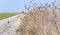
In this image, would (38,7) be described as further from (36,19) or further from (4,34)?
(4,34)

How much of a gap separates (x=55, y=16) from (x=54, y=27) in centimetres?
34

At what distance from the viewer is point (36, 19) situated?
22.0 ft

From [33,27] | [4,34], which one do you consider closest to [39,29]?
[33,27]

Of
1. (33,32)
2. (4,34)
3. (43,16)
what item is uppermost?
(43,16)

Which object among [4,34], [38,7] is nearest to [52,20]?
[38,7]

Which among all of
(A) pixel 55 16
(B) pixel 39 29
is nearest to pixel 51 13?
(A) pixel 55 16

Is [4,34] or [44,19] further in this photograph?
[4,34]

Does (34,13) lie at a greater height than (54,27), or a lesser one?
greater

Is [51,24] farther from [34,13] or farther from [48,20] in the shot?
[34,13]

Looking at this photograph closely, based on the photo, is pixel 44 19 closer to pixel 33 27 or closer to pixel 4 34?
pixel 33 27

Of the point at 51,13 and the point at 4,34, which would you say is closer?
the point at 51,13

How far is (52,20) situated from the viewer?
21.8ft

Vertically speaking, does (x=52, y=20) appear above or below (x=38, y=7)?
below

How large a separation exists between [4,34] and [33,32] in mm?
2190
